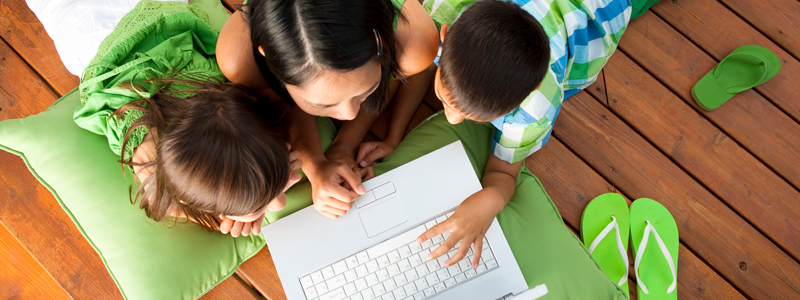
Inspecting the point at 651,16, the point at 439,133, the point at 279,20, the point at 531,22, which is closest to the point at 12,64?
the point at 279,20

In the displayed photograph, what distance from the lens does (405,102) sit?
1.07 m

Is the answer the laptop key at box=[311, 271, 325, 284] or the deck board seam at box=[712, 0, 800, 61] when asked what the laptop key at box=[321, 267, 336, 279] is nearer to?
the laptop key at box=[311, 271, 325, 284]

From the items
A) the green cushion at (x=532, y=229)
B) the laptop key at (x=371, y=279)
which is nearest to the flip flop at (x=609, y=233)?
the green cushion at (x=532, y=229)

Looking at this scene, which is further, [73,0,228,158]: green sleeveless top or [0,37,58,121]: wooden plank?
[0,37,58,121]: wooden plank

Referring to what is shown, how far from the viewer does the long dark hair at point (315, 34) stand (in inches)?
24.4

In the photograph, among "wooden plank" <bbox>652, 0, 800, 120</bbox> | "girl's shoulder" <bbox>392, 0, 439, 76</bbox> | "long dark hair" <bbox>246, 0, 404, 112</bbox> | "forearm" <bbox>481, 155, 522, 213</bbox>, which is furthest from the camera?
"wooden plank" <bbox>652, 0, 800, 120</bbox>

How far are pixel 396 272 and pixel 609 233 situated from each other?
57 centimetres

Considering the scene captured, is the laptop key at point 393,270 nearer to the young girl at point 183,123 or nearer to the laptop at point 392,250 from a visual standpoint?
the laptop at point 392,250

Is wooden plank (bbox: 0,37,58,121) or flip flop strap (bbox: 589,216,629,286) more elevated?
wooden plank (bbox: 0,37,58,121)

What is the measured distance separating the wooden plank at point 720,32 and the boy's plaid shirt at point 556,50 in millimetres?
324

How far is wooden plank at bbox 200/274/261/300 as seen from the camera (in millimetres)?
1016

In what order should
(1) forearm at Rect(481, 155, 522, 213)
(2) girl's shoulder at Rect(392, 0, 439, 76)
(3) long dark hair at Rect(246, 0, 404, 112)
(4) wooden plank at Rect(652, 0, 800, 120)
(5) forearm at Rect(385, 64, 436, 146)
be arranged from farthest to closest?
1. (4) wooden plank at Rect(652, 0, 800, 120)
2. (5) forearm at Rect(385, 64, 436, 146)
3. (1) forearm at Rect(481, 155, 522, 213)
4. (2) girl's shoulder at Rect(392, 0, 439, 76)
5. (3) long dark hair at Rect(246, 0, 404, 112)

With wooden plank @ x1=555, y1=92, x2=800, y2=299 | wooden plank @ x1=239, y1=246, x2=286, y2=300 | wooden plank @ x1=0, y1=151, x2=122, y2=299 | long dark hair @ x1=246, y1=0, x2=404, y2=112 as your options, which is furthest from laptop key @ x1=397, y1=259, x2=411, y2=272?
wooden plank @ x1=0, y1=151, x2=122, y2=299

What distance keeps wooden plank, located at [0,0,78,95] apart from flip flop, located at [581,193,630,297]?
4.60 ft
